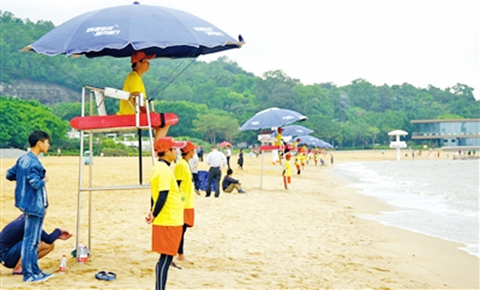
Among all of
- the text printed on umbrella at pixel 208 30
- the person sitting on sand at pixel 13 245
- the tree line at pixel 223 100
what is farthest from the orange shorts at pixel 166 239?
the tree line at pixel 223 100

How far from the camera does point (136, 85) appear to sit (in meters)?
6.37

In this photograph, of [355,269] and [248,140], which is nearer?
[355,269]

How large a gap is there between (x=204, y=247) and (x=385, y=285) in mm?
2699

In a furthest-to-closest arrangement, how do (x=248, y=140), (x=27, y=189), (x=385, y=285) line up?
(x=248, y=140), (x=385, y=285), (x=27, y=189)

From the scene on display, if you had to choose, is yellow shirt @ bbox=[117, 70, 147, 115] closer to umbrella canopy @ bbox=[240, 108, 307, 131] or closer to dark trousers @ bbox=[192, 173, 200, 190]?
dark trousers @ bbox=[192, 173, 200, 190]

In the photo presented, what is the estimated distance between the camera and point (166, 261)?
16.8 ft

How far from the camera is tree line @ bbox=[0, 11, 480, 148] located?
8369 cm

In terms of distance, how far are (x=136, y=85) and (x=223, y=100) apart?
121m

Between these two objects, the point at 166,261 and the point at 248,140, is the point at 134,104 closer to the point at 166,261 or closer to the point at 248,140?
the point at 166,261

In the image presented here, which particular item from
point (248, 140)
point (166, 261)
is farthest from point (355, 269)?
point (248, 140)

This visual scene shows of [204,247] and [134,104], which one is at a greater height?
[134,104]

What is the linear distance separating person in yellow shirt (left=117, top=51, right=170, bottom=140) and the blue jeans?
1.50 metres

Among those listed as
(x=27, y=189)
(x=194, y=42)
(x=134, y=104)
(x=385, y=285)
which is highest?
(x=194, y=42)

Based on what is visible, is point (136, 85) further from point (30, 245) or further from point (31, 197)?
point (30, 245)
